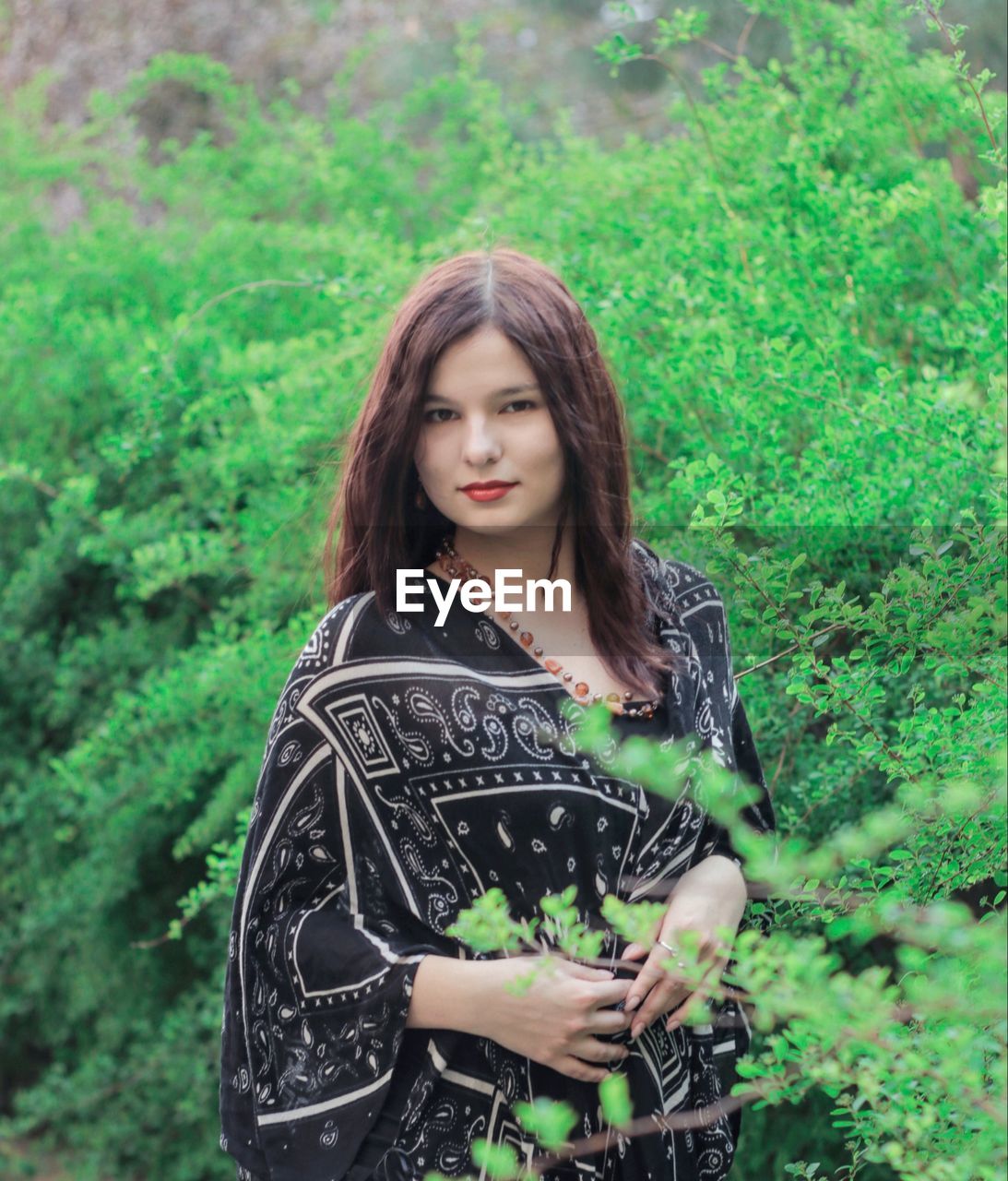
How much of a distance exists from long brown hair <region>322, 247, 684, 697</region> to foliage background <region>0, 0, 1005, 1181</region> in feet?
0.42

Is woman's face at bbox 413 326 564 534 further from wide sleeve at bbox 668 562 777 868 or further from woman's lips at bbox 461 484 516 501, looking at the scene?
wide sleeve at bbox 668 562 777 868

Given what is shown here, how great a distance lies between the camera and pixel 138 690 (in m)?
3.34

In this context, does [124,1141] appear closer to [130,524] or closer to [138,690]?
[138,690]

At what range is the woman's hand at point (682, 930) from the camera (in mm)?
1417

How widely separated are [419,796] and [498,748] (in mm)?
105

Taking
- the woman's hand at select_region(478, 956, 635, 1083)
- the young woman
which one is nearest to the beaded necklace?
the young woman

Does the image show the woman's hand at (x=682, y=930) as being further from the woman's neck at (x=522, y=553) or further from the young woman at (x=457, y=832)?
the woman's neck at (x=522, y=553)

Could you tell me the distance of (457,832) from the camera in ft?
4.93

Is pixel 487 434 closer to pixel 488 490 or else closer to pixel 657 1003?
pixel 488 490

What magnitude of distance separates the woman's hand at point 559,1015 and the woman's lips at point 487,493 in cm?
50

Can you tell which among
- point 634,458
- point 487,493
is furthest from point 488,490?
point 634,458

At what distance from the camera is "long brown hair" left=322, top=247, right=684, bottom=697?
1576mm

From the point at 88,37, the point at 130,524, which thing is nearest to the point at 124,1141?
the point at 130,524

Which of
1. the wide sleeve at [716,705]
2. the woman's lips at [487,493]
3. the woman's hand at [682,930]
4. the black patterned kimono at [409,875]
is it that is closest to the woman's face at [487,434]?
the woman's lips at [487,493]
